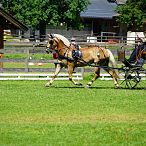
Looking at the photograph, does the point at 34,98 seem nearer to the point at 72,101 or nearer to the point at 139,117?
the point at 72,101

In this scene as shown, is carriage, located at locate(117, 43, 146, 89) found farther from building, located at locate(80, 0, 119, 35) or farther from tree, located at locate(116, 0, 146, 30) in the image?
building, located at locate(80, 0, 119, 35)

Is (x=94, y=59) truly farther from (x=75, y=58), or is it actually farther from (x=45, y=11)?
(x=45, y=11)

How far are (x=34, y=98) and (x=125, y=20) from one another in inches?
1833

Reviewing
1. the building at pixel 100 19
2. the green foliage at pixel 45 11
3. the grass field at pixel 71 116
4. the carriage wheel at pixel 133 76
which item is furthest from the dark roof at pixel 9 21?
the building at pixel 100 19

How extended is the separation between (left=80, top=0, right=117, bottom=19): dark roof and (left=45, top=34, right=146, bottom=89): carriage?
50333 millimetres

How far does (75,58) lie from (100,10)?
56.1m

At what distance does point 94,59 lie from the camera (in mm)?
19156

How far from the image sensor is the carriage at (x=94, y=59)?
1858cm

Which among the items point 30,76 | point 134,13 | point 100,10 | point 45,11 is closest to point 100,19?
point 100,10

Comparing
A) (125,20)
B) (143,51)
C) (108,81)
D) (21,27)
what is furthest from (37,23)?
(143,51)

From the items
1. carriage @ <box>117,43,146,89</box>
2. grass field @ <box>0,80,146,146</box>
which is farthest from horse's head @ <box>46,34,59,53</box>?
carriage @ <box>117,43,146,89</box>

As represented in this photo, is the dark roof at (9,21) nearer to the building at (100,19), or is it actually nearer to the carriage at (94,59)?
the carriage at (94,59)

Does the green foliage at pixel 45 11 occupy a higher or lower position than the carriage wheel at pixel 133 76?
higher

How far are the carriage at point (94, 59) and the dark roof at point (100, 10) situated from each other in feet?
165
